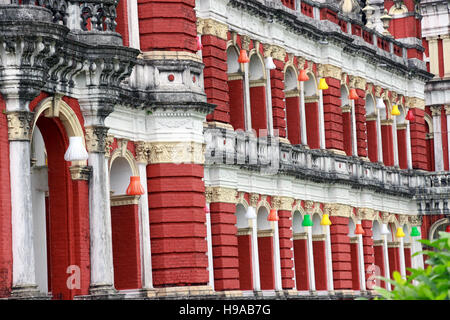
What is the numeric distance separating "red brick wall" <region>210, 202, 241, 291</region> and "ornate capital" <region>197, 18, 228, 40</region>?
5311 mm

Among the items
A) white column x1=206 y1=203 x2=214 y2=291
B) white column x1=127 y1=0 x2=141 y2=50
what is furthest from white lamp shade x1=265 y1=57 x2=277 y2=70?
white column x1=127 y1=0 x2=141 y2=50

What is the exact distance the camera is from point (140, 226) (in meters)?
36.6

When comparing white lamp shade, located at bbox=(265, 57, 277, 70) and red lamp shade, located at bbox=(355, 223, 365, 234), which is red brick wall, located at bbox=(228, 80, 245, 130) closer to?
white lamp shade, located at bbox=(265, 57, 277, 70)

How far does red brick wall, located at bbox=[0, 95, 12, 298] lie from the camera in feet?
92.4

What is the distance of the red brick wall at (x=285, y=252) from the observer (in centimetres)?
4762

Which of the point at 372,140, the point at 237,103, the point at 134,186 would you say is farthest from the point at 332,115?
the point at 134,186

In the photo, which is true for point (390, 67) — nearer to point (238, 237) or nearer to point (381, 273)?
point (381, 273)

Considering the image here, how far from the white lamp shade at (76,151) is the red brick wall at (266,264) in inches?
700

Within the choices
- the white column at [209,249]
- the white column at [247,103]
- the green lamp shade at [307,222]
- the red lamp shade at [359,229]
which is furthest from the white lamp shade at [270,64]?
the red lamp shade at [359,229]

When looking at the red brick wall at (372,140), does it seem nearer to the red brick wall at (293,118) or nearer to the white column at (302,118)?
the white column at (302,118)

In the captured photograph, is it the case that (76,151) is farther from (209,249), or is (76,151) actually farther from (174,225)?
(209,249)

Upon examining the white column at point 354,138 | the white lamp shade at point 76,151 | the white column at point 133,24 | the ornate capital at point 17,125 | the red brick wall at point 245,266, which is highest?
the white column at point 133,24
